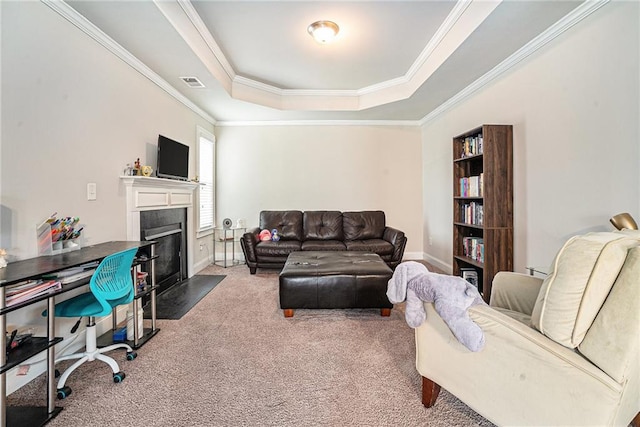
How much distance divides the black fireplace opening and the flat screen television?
46 cm

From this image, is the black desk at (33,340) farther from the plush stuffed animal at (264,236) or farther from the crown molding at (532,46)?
the crown molding at (532,46)

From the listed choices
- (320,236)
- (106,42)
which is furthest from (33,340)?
(320,236)

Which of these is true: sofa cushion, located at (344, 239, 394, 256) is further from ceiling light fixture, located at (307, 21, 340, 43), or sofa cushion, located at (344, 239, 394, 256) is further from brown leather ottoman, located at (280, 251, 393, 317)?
ceiling light fixture, located at (307, 21, 340, 43)

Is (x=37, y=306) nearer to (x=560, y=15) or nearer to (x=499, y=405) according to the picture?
(x=499, y=405)

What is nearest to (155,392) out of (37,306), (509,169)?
(37,306)

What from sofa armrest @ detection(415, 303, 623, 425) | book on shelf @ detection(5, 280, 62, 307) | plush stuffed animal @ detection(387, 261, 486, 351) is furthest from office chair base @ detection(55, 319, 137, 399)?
sofa armrest @ detection(415, 303, 623, 425)

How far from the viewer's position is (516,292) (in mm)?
1785

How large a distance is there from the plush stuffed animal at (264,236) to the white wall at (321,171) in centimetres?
76

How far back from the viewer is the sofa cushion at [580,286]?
1.05m

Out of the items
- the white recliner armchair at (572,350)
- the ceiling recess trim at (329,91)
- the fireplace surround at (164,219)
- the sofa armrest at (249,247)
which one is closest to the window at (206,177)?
the fireplace surround at (164,219)

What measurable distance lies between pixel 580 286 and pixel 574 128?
5.89ft

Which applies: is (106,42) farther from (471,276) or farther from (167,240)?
(471,276)

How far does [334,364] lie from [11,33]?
115 inches

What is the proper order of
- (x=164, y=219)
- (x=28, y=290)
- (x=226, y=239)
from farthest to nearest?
1. (x=226, y=239)
2. (x=164, y=219)
3. (x=28, y=290)
